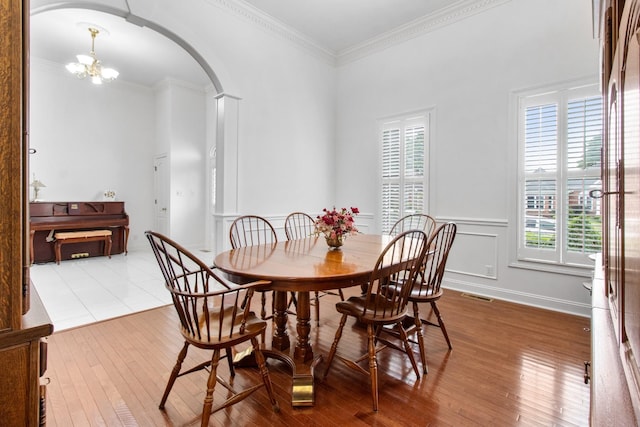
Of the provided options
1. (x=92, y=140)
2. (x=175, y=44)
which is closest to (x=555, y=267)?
(x=175, y=44)

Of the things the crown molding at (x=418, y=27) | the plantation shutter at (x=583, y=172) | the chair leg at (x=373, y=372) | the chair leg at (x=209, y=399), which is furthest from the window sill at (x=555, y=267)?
the chair leg at (x=209, y=399)

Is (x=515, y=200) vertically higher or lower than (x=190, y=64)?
lower

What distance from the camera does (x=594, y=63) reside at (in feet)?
10.1

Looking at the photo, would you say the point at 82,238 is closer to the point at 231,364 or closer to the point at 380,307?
the point at 231,364

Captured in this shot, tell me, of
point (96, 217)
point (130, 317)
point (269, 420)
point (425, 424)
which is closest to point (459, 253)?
point (425, 424)

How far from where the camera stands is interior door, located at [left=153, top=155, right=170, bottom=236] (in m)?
6.62

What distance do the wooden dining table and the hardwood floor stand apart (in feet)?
0.47

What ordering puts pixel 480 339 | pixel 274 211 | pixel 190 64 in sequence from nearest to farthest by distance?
pixel 480 339
pixel 274 211
pixel 190 64

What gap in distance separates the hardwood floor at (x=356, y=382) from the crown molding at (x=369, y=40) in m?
3.59

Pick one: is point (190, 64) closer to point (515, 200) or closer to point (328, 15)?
point (328, 15)

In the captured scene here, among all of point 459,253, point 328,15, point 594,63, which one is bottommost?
point 459,253

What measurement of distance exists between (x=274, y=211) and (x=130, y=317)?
203 centimetres

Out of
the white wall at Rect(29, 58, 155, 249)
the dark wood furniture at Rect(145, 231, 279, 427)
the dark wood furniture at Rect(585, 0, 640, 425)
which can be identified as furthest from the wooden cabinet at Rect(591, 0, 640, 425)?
the white wall at Rect(29, 58, 155, 249)

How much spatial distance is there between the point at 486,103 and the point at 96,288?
17.5ft
